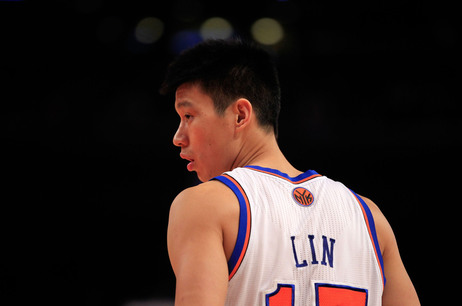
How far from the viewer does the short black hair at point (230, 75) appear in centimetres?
153

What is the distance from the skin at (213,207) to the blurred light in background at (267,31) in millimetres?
3876

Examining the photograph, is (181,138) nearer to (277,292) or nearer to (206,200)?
(206,200)

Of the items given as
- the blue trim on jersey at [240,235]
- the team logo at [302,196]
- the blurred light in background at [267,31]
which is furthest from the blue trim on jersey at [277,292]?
the blurred light in background at [267,31]

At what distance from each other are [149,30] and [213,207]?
14.5 feet

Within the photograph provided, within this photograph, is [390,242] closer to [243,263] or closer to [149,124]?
[243,263]

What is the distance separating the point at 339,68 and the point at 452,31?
1127mm

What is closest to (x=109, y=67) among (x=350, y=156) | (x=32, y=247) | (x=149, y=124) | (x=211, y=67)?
(x=149, y=124)

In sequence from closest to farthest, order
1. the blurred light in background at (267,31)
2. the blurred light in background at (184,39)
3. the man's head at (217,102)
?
1. the man's head at (217,102)
2. the blurred light in background at (267,31)
3. the blurred light in background at (184,39)

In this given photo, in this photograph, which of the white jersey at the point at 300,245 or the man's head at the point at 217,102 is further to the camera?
the man's head at the point at 217,102

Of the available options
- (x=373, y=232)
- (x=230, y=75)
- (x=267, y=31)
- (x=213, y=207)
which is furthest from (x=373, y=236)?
(x=267, y=31)

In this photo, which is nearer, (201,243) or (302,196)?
(201,243)

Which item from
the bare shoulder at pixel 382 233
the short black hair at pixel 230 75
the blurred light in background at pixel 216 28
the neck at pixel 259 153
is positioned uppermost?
the blurred light in background at pixel 216 28

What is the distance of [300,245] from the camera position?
4.20 feet

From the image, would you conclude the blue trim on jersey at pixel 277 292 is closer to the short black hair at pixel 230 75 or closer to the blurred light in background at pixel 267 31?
the short black hair at pixel 230 75
